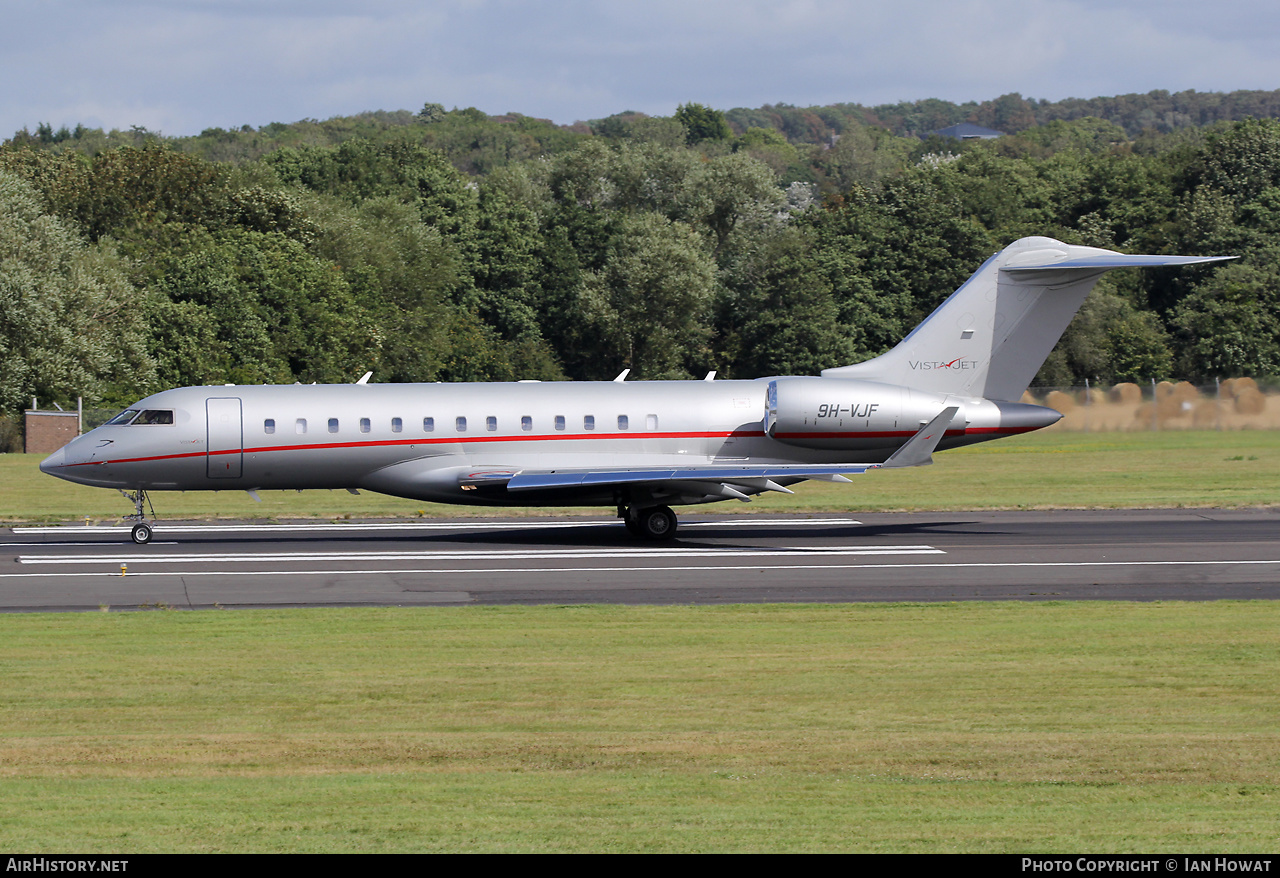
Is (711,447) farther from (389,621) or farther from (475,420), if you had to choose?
(389,621)

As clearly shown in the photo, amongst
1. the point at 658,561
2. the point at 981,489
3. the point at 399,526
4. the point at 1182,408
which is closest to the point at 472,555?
the point at 658,561

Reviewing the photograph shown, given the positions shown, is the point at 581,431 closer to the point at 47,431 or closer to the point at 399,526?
the point at 399,526

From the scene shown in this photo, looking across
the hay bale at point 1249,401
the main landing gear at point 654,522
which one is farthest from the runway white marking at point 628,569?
the hay bale at point 1249,401

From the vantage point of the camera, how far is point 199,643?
17.0 m

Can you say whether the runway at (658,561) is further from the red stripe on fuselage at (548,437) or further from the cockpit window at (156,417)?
the cockpit window at (156,417)

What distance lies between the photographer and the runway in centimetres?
2172

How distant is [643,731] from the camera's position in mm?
12258

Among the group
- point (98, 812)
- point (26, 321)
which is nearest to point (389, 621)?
point (98, 812)

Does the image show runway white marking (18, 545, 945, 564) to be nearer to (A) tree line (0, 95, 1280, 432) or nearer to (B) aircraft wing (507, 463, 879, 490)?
(B) aircraft wing (507, 463, 879, 490)

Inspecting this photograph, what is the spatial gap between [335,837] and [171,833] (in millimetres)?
1097

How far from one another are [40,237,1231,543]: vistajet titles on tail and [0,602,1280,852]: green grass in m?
9.86

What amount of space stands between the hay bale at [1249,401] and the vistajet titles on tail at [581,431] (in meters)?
24.1

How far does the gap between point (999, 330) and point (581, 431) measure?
9.71 metres

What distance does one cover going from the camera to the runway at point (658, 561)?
21719 millimetres
